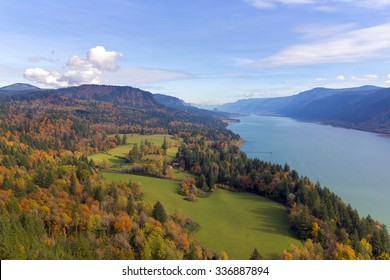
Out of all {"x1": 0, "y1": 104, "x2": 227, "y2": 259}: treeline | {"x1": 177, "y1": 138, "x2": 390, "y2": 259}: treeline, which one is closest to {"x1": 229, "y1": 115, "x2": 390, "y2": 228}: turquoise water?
{"x1": 177, "y1": 138, "x2": 390, "y2": 259}: treeline

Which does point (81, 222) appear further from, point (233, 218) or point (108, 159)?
point (108, 159)

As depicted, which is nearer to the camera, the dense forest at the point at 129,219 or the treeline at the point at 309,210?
the dense forest at the point at 129,219

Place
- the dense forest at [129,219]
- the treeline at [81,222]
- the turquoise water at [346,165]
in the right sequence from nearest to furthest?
the treeline at [81,222] < the dense forest at [129,219] < the turquoise water at [346,165]

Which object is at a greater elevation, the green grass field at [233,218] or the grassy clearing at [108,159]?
the grassy clearing at [108,159]

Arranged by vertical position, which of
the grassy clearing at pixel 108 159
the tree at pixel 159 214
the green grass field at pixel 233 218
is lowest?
the green grass field at pixel 233 218

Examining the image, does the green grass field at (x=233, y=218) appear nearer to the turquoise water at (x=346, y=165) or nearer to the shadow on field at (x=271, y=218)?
the shadow on field at (x=271, y=218)

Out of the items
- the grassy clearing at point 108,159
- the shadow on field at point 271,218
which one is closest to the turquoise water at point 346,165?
the shadow on field at point 271,218
